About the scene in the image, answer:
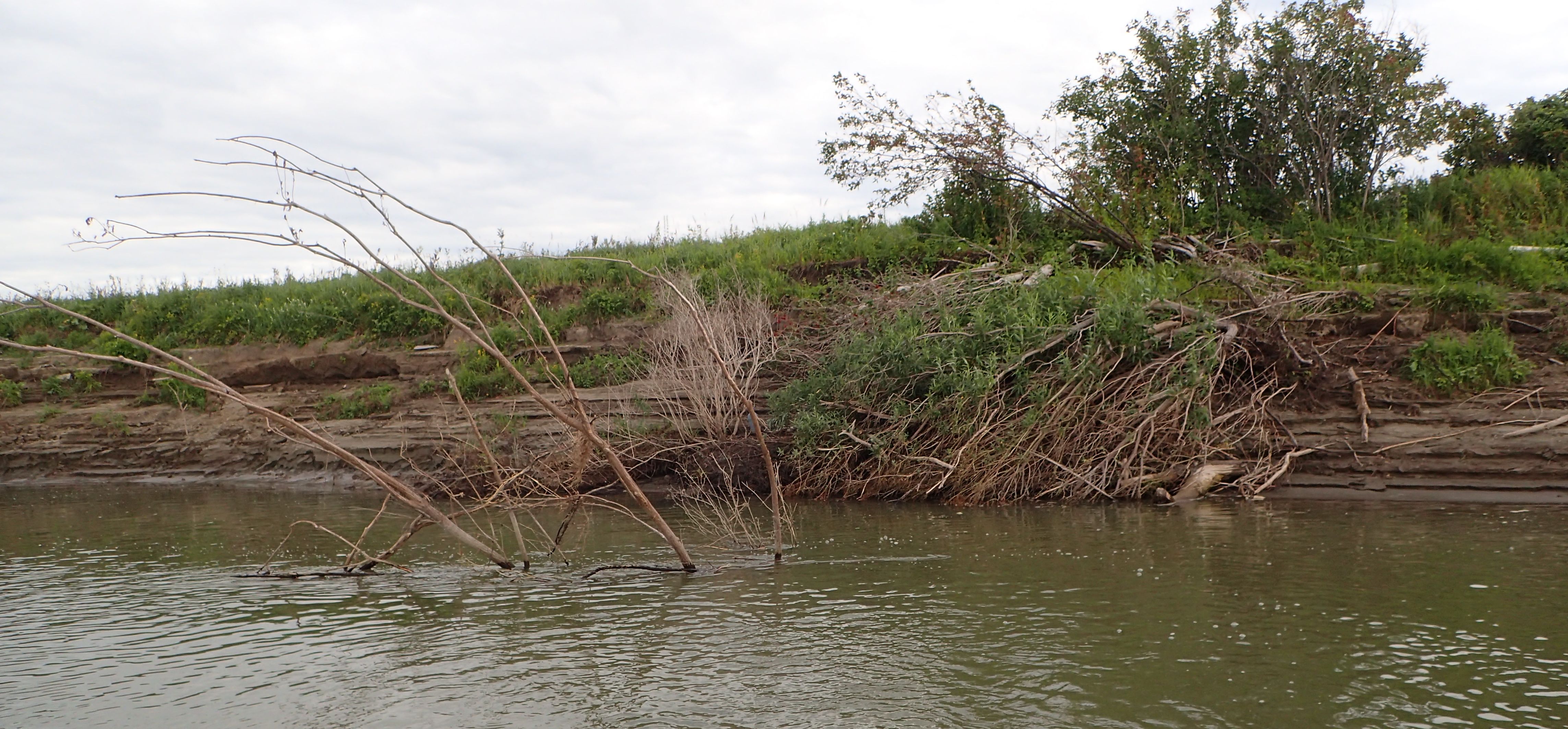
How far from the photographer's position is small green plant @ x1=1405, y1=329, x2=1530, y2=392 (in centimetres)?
1257

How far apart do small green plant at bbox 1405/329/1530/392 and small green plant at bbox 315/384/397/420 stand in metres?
14.7

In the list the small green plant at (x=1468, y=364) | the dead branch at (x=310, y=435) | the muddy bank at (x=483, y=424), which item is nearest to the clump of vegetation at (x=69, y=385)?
the muddy bank at (x=483, y=424)

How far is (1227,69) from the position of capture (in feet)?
58.2

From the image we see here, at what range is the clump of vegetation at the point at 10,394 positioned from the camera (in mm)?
19703

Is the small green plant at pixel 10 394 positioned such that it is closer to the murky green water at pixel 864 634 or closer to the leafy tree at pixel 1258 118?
the murky green water at pixel 864 634

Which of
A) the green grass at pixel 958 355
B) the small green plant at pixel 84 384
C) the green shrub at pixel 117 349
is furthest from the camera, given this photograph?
the green shrub at pixel 117 349

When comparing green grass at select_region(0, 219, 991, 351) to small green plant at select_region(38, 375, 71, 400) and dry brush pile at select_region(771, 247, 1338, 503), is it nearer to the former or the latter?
small green plant at select_region(38, 375, 71, 400)

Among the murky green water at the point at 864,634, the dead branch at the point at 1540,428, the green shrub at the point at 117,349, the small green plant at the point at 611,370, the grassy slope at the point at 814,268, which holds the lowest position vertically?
the murky green water at the point at 864,634

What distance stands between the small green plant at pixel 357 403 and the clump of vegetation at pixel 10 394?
586cm

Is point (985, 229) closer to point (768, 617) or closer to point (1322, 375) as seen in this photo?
point (1322, 375)

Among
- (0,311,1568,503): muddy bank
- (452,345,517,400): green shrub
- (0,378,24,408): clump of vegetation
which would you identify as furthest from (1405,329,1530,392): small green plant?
(0,378,24,408): clump of vegetation

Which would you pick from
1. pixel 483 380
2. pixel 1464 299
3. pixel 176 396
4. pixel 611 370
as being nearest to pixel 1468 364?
pixel 1464 299

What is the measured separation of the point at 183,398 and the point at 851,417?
12542mm

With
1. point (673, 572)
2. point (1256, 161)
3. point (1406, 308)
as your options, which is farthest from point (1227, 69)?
point (673, 572)
